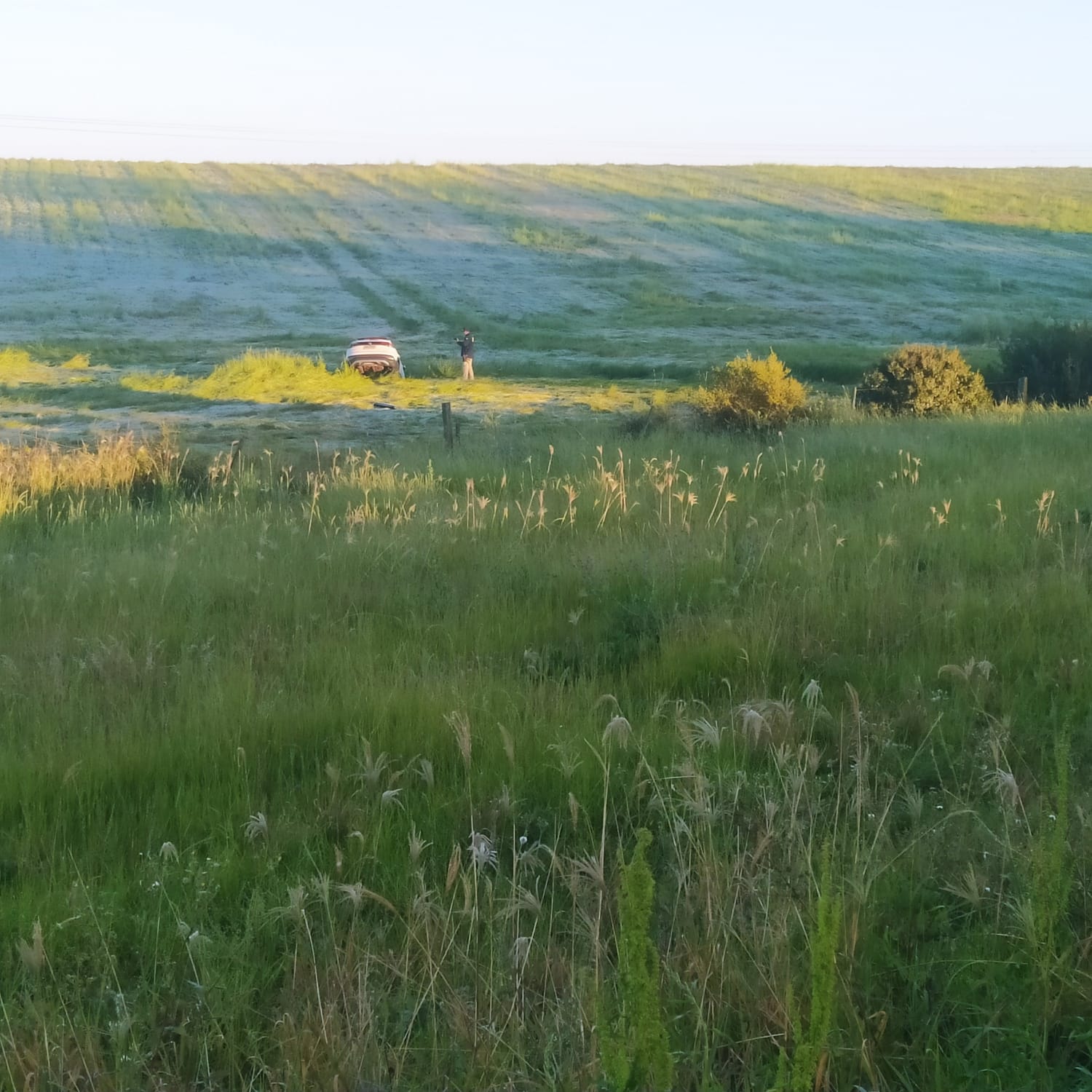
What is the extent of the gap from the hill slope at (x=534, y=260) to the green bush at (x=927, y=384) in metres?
10.0

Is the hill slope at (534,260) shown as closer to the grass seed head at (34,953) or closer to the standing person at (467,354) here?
the standing person at (467,354)

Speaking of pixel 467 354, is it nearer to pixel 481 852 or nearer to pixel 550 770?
pixel 550 770

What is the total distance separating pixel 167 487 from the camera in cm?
1043

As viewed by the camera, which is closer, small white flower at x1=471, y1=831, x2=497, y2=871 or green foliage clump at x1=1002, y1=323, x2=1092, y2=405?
small white flower at x1=471, y1=831, x2=497, y2=871

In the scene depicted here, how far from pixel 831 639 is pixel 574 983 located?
2718 millimetres

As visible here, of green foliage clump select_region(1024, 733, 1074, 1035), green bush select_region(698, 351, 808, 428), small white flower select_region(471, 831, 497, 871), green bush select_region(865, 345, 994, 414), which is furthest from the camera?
green bush select_region(865, 345, 994, 414)

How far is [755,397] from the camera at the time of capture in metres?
15.7

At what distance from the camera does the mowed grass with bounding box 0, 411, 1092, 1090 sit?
228 cm

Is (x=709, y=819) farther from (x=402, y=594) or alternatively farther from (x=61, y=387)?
(x=61, y=387)

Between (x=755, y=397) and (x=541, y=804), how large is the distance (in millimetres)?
12946

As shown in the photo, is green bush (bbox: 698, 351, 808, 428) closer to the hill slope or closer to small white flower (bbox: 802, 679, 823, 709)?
small white flower (bbox: 802, 679, 823, 709)

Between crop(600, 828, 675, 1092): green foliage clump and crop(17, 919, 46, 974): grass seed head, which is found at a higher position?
crop(600, 828, 675, 1092): green foliage clump

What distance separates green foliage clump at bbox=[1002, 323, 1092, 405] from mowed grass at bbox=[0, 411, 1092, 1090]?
14372 millimetres

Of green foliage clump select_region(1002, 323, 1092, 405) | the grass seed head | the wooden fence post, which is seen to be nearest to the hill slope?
green foliage clump select_region(1002, 323, 1092, 405)
